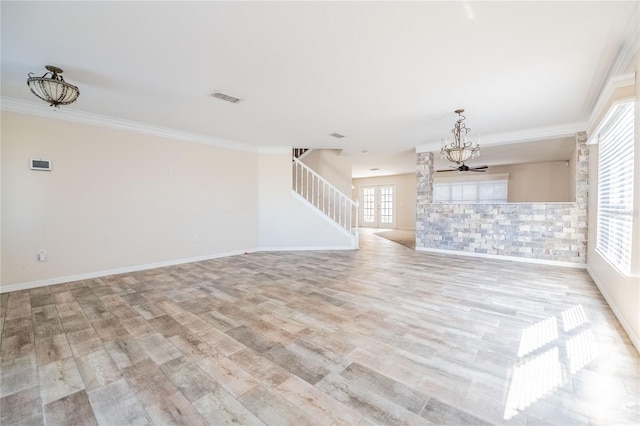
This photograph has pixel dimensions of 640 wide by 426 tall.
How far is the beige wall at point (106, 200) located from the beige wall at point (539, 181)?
8.96 meters

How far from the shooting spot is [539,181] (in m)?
8.82

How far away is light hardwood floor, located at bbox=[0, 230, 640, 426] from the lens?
148 cm

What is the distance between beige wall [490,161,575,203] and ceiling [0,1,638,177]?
5318mm

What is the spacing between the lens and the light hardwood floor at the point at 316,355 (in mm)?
1483

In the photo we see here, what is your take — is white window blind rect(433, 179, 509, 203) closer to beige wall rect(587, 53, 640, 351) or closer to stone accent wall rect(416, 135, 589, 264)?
stone accent wall rect(416, 135, 589, 264)

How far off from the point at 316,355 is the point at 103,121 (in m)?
4.65

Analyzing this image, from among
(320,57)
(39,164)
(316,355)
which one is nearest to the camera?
(316,355)

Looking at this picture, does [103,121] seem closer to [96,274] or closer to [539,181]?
[96,274]

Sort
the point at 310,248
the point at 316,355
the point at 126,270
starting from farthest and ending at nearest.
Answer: the point at 310,248 → the point at 126,270 → the point at 316,355

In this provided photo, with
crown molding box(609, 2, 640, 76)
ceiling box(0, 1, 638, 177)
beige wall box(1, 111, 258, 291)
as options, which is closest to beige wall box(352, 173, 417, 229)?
ceiling box(0, 1, 638, 177)

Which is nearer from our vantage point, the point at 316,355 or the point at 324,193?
the point at 316,355

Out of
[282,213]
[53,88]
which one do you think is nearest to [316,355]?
[53,88]

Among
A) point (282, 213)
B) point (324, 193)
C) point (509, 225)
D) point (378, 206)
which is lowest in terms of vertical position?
point (509, 225)

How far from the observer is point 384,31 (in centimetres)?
217
